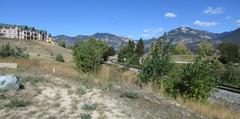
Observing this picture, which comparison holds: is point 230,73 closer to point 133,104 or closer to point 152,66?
point 152,66

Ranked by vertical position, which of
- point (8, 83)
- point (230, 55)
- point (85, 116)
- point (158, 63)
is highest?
point (230, 55)

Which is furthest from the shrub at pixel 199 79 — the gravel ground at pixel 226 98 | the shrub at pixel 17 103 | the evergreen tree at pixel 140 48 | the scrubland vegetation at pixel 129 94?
the evergreen tree at pixel 140 48

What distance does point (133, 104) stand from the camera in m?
13.5

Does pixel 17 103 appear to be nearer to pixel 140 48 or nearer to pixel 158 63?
pixel 158 63

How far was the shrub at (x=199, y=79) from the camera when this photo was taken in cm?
2036

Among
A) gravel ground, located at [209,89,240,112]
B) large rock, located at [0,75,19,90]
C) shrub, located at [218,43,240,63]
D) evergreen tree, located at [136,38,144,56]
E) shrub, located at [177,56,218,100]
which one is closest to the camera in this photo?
large rock, located at [0,75,19,90]

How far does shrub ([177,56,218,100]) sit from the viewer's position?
20359 mm

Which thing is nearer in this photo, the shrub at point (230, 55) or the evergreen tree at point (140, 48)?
the shrub at point (230, 55)

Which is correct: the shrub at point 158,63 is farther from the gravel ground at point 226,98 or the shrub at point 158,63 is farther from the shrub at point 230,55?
the shrub at point 230,55

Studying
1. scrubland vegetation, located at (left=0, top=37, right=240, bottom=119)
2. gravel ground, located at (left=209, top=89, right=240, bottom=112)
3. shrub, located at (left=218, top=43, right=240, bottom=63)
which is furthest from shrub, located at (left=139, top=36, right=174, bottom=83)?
shrub, located at (left=218, top=43, right=240, bottom=63)

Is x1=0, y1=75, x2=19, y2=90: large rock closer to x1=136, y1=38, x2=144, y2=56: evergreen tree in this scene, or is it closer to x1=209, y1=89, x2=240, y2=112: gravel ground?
x1=209, y1=89, x2=240, y2=112: gravel ground

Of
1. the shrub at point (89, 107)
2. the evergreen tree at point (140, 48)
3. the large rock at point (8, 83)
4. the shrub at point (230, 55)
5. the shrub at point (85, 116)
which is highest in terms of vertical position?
the evergreen tree at point (140, 48)

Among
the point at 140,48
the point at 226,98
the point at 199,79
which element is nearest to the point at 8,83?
the point at 199,79

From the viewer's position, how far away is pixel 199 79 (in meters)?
20.4
